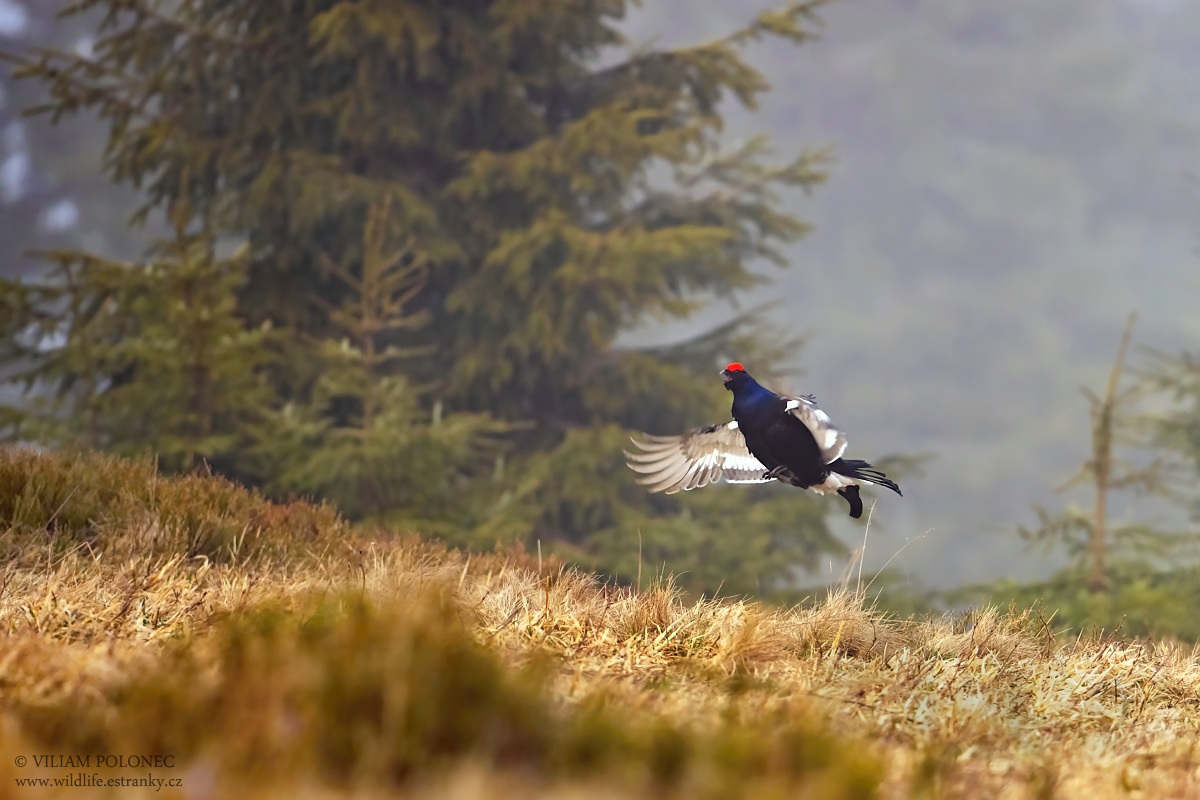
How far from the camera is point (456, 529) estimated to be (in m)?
11.6

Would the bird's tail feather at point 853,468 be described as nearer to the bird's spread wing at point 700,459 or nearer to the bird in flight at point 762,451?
the bird in flight at point 762,451

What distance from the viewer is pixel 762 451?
206 inches

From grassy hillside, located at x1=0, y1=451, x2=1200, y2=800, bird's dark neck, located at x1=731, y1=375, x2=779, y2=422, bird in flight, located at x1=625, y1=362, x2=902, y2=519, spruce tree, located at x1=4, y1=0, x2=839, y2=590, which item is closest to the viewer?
grassy hillside, located at x1=0, y1=451, x2=1200, y2=800

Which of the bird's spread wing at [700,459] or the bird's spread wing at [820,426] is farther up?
the bird's spread wing at [820,426]

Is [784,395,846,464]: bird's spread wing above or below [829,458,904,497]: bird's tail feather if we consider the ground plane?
above

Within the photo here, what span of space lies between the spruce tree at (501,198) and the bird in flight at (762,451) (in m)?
8.72

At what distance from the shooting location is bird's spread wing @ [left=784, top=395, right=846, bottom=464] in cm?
469

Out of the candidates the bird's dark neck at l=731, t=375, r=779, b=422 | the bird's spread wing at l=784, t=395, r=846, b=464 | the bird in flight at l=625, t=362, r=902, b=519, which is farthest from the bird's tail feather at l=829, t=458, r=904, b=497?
the bird's dark neck at l=731, t=375, r=779, b=422

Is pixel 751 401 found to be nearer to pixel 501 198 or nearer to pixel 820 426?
pixel 820 426

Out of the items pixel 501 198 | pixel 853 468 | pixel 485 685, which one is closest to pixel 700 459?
pixel 853 468

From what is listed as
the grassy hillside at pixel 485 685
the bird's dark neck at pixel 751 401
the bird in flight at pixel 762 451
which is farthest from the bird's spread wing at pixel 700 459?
the grassy hillside at pixel 485 685

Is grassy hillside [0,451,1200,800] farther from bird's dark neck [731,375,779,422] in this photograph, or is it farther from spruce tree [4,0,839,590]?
spruce tree [4,0,839,590]

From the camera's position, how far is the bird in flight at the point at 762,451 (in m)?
4.92

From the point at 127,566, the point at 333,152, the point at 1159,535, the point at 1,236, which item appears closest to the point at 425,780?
Result: the point at 127,566
